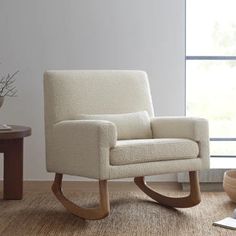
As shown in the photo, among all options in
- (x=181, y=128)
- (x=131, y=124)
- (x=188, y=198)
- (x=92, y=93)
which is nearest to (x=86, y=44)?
(x=92, y=93)

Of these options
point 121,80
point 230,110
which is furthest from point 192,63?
point 121,80

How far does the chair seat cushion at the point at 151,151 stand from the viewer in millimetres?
2953

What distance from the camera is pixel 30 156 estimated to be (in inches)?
168

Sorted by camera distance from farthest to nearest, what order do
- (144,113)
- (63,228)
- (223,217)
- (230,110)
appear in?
(230,110), (144,113), (223,217), (63,228)

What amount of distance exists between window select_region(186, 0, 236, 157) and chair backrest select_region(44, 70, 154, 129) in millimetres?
840

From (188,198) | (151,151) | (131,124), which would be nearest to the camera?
(151,151)

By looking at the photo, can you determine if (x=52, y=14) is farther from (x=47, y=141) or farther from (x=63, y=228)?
(x=63, y=228)

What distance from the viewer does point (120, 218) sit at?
10.5 ft

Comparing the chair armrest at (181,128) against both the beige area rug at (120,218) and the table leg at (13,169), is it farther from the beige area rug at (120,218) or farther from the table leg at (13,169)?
the table leg at (13,169)

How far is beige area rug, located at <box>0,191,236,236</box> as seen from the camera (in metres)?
2.92

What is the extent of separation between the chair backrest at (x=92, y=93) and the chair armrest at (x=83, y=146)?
0.15 m

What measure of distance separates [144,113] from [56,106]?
1.90ft

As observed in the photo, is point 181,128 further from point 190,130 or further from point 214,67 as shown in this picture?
point 214,67

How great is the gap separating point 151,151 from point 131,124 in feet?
1.53
